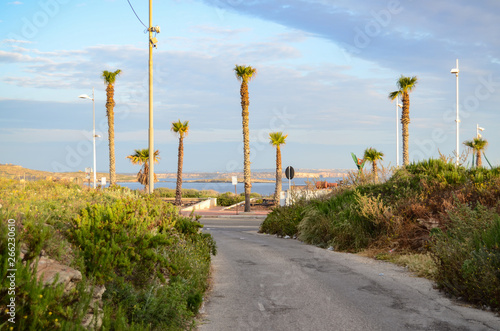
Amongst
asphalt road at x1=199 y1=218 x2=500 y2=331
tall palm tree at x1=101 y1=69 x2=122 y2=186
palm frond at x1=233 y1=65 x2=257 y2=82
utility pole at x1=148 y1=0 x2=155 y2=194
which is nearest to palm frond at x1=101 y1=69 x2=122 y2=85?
tall palm tree at x1=101 y1=69 x2=122 y2=186

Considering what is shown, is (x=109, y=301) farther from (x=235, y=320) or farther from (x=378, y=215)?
(x=378, y=215)

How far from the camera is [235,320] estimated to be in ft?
22.2

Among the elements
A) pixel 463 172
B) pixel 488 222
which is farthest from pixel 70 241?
pixel 463 172

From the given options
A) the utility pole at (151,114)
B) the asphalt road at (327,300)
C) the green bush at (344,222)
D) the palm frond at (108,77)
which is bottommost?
the asphalt road at (327,300)

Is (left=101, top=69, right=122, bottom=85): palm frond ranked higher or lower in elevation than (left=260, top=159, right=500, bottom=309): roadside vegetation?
higher

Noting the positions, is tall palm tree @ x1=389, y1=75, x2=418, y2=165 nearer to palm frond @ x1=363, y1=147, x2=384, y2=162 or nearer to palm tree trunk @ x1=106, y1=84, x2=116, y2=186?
palm frond @ x1=363, y1=147, x2=384, y2=162

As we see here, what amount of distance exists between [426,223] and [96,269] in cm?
932

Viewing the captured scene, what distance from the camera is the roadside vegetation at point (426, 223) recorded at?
24.6ft

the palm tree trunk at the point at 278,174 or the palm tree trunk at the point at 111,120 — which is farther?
the palm tree trunk at the point at 278,174

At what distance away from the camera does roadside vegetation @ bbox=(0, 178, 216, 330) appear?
4434 millimetres

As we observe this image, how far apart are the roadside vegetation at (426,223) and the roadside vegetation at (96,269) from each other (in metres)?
4.51

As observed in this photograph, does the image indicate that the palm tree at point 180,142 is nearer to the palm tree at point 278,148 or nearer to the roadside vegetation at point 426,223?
the palm tree at point 278,148

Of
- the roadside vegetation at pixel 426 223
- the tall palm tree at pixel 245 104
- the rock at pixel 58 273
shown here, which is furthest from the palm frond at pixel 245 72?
the rock at pixel 58 273

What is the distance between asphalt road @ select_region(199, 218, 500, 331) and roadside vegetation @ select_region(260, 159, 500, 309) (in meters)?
0.45
